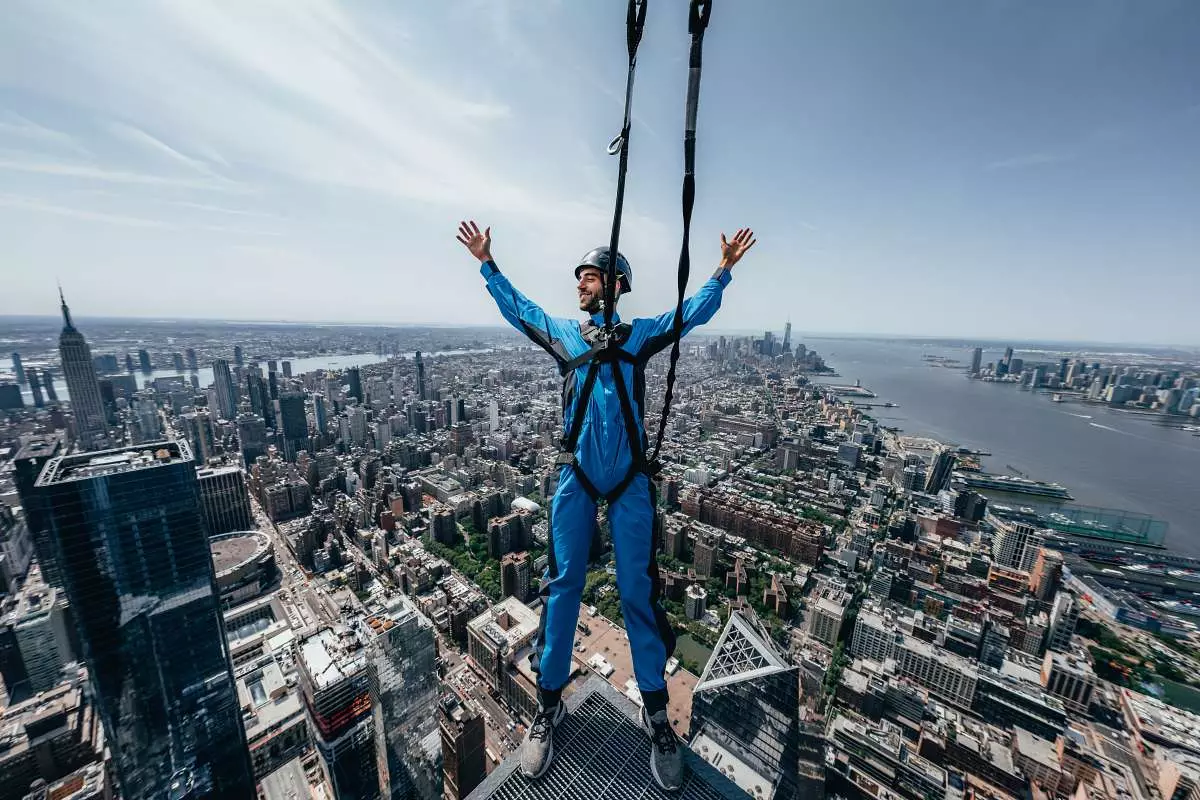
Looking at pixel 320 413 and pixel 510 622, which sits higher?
pixel 320 413

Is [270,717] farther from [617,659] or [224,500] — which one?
[224,500]

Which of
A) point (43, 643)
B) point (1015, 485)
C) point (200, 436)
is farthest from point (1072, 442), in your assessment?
point (200, 436)

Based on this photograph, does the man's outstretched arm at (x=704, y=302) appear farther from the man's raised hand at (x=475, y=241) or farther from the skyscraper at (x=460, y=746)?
the skyscraper at (x=460, y=746)

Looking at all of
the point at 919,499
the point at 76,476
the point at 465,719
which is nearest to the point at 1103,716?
the point at 919,499

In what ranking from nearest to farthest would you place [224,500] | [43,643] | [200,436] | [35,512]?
[43,643]
[35,512]
[224,500]
[200,436]

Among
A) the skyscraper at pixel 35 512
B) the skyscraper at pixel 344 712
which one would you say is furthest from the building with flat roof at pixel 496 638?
the skyscraper at pixel 35 512
